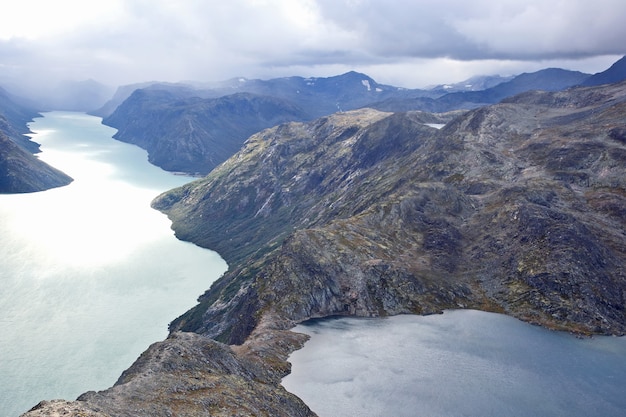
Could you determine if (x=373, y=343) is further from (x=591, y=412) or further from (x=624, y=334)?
(x=624, y=334)

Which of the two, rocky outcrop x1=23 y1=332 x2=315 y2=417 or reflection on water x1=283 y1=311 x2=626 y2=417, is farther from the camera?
reflection on water x1=283 y1=311 x2=626 y2=417

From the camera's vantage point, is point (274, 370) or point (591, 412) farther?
point (274, 370)

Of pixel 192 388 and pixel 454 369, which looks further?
pixel 454 369

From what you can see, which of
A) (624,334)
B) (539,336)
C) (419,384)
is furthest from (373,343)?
(624,334)

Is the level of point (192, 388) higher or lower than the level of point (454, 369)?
higher

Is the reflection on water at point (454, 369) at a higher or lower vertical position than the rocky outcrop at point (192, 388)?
lower

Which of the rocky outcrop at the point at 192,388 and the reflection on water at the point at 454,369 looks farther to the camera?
the reflection on water at the point at 454,369

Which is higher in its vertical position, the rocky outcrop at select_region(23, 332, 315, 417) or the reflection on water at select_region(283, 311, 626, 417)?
the rocky outcrop at select_region(23, 332, 315, 417)

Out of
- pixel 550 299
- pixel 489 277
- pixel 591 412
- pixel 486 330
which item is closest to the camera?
pixel 591 412
